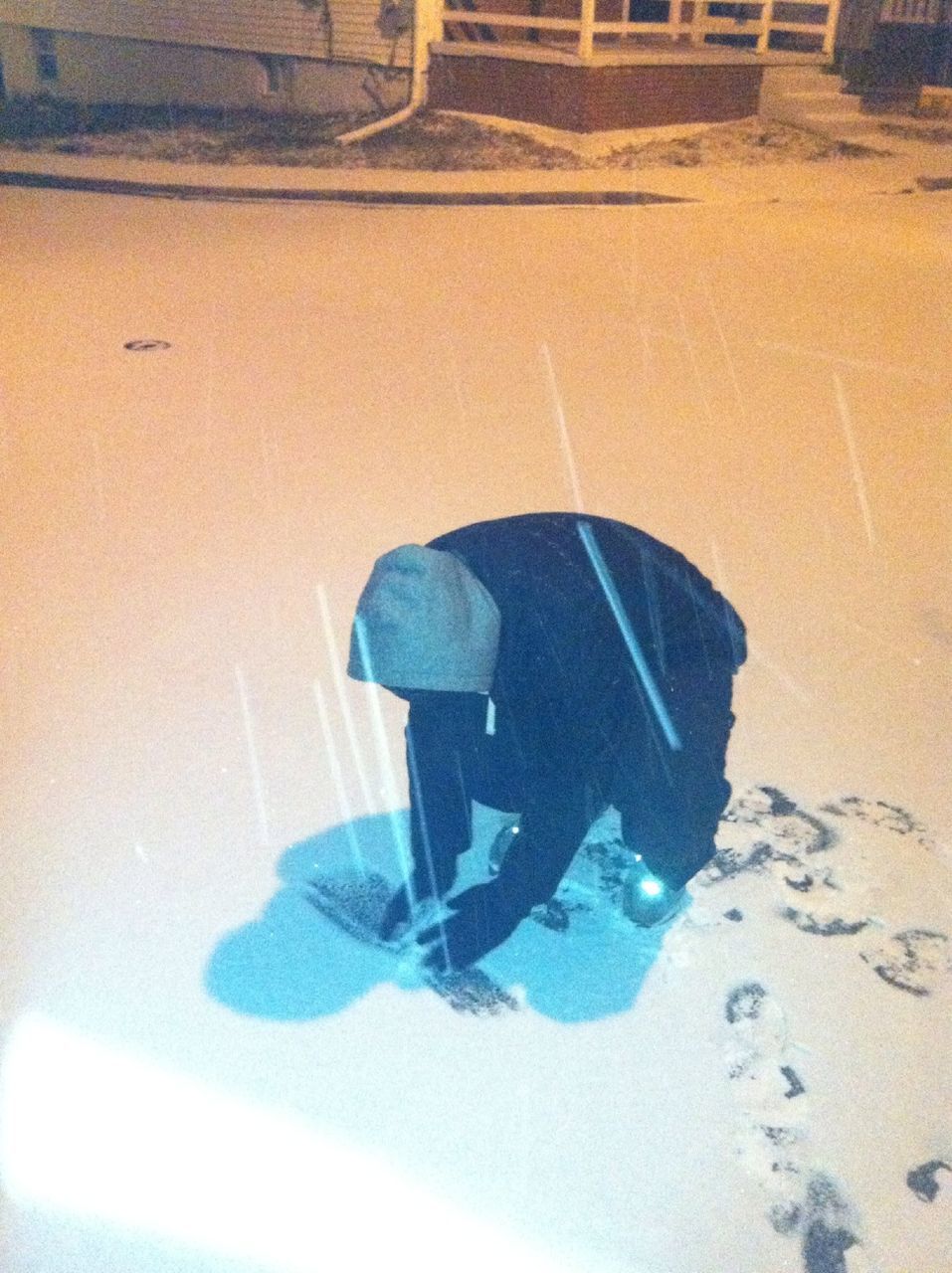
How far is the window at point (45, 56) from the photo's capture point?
47.8 ft

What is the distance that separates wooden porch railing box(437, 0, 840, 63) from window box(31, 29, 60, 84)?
21.0 feet

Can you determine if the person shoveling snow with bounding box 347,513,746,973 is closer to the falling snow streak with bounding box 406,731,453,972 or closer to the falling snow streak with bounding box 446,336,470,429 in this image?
the falling snow streak with bounding box 406,731,453,972

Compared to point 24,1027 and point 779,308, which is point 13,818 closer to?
point 24,1027

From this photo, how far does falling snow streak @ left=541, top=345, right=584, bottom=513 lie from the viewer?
4020 mm

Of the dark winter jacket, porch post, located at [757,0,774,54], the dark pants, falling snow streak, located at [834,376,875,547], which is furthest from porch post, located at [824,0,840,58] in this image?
the dark pants

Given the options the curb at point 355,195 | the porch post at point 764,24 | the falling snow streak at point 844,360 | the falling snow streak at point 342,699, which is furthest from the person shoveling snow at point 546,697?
the porch post at point 764,24

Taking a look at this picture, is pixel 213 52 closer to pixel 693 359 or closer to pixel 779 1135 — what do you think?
pixel 693 359

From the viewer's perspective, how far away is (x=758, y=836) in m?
2.40

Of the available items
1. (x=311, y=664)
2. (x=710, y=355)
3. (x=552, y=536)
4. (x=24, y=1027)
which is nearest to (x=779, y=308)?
(x=710, y=355)

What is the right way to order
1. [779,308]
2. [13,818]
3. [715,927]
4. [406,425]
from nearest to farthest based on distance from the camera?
1. [715,927]
2. [13,818]
3. [406,425]
4. [779,308]

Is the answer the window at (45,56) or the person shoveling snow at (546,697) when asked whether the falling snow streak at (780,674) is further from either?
the window at (45,56)

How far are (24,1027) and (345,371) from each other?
3830mm

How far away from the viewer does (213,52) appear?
13.2 metres

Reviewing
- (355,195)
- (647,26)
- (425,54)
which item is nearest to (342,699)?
(355,195)
